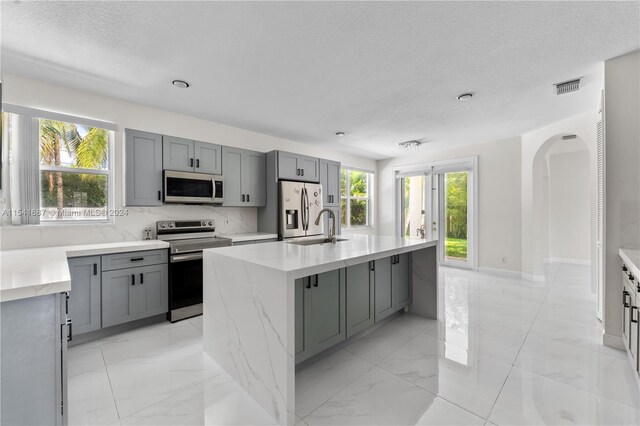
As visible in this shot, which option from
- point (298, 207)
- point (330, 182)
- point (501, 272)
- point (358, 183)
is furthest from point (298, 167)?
point (501, 272)

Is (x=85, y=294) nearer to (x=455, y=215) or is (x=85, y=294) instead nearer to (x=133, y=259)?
(x=133, y=259)

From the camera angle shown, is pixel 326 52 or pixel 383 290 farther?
pixel 383 290

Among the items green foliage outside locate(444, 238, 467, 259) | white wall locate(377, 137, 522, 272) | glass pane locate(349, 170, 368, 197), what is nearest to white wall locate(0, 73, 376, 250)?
glass pane locate(349, 170, 368, 197)

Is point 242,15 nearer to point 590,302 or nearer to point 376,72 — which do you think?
point 376,72

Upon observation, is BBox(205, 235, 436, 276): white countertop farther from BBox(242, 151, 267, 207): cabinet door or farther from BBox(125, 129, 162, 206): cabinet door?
BBox(242, 151, 267, 207): cabinet door

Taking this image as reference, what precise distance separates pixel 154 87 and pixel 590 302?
5905 mm

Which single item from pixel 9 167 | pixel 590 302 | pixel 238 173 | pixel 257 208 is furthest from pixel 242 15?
pixel 590 302

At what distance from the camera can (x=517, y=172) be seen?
494 centimetres

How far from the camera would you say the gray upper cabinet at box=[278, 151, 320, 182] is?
4.44 m

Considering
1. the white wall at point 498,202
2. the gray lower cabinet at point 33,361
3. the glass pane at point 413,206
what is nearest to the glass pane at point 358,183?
the glass pane at point 413,206

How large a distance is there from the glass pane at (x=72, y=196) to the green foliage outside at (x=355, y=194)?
Result: 4.33 m

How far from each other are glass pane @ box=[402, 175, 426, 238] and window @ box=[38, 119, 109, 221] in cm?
574

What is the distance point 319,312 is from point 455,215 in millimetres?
4648

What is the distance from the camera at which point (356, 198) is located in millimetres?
6770
